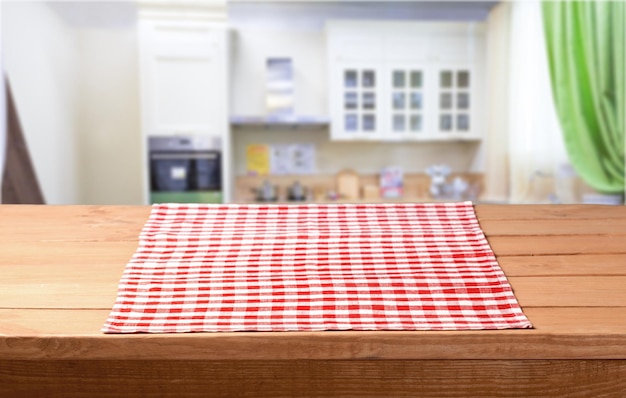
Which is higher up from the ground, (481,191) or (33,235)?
(33,235)

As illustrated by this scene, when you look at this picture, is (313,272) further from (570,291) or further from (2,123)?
(2,123)

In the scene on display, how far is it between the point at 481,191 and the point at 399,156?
2.51 ft

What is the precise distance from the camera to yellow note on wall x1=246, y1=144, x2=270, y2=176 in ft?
15.5

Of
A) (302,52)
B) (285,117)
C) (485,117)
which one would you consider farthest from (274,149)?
(485,117)

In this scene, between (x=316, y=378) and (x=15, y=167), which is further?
(x=15, y=167)

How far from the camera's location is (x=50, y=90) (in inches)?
163

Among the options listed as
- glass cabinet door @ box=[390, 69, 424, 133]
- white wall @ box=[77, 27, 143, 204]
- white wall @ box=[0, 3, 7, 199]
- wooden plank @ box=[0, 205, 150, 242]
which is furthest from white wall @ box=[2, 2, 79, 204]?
wooden plank @ box=[0, 205, 150, 242]

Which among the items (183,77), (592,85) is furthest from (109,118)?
(592,85)

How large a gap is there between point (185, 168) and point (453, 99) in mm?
2221

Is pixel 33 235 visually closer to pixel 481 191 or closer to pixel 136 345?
pixel 136 345

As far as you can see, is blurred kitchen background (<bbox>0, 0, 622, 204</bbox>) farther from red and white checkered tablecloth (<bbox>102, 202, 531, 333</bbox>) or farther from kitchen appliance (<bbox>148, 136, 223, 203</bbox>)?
red and white checkered tablecloth (<bbox>102, 202, 531, 333</bbox>)

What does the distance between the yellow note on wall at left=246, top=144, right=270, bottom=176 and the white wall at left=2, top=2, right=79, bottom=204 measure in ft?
4.87

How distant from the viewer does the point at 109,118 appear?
15.8 ft

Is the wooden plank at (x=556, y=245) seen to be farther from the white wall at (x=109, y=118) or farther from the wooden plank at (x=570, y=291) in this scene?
the white wall at (x=109, y=118)
